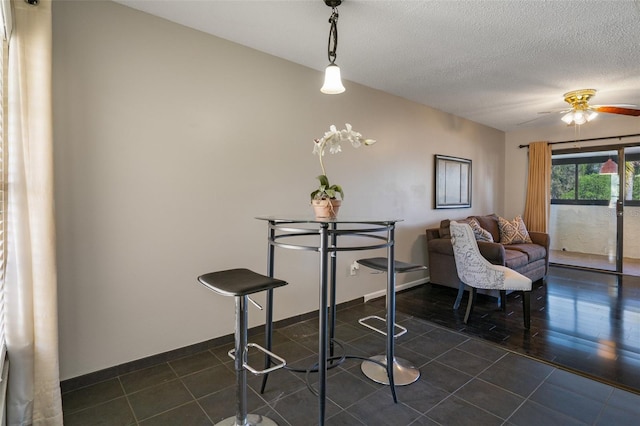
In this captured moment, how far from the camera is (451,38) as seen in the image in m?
2.51

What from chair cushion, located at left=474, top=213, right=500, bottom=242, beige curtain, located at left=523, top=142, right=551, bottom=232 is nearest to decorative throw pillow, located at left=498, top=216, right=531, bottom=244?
chair cushion, located at left=474, top=213, right=500, bottom=242

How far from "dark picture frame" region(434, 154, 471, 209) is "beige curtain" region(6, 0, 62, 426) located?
420 centimetres

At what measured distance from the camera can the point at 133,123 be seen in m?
2.15

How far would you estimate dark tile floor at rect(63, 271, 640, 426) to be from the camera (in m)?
1.72

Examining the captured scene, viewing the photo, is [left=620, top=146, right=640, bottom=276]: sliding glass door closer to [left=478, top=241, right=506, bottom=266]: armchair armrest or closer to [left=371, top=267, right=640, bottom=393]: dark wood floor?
[left=371, top=267, right=640, bottom=393]: dark wood floor

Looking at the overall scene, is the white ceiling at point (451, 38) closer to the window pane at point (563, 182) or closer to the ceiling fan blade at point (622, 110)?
the ceiling fan blade at point (622, 110)

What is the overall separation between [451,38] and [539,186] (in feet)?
14.0

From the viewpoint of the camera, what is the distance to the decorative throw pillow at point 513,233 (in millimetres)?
4688

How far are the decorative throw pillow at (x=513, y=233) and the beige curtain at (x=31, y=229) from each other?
16.9 feet

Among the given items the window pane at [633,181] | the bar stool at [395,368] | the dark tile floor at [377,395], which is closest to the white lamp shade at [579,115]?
the window pane at [633,181]

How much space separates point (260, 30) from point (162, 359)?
2533 mm

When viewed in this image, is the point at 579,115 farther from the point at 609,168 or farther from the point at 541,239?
the point at 609,168

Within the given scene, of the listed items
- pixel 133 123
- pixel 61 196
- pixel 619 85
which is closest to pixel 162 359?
pixel 61 196

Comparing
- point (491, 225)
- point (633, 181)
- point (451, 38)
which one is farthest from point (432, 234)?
point (633, 181)
